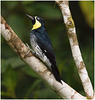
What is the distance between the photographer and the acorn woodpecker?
2.49 m

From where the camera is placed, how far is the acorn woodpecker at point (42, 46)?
8.18 feet

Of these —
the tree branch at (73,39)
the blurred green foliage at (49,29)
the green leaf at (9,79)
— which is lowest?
the blurred green foliage at (49,29)

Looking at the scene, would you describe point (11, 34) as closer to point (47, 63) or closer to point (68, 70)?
point (47, 63)

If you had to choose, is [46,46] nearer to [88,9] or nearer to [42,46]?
[42,46]

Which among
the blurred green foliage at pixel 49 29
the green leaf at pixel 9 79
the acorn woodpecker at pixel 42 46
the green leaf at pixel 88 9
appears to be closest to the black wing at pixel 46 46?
the acorn woodpecker at pixel 42 46

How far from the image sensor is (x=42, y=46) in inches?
107

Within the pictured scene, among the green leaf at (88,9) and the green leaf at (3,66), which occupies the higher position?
Result: the green leaf at (3,66)

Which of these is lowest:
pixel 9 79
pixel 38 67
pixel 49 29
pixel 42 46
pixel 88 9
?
pixel 49 29

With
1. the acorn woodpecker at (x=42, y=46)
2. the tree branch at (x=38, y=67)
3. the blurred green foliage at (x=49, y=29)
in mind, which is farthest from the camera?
the blurred green foliage at (x=49, y=29)

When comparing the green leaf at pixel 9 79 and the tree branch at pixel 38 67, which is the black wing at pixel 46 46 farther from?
the green leaf at pixel 9 79

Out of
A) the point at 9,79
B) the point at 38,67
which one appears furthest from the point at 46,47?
the point at 9,79

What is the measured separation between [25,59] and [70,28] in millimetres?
458

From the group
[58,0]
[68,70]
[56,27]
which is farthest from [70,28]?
[56,27]

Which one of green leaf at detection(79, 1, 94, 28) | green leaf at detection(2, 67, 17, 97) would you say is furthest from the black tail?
green leaf at detection(79, 1, 94, 28)
